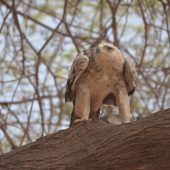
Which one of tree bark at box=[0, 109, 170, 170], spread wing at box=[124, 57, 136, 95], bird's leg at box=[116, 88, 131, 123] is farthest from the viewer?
spread wing at box=[124, 57, 136, 95]

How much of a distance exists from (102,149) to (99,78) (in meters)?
1.06

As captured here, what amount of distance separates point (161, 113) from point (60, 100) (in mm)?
3395

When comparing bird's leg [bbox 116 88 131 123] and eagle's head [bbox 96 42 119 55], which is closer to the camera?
bird's leg [bbox 116 88 131 123]

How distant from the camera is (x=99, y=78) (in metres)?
3.88

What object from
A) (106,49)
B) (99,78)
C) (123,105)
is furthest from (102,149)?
(106,49)

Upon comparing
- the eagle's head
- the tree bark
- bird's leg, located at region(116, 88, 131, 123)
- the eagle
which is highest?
the eagle's head

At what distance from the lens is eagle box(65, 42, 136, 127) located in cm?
385

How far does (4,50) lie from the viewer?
575cm

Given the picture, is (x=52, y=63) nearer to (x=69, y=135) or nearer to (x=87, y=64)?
(x=87, y=64)

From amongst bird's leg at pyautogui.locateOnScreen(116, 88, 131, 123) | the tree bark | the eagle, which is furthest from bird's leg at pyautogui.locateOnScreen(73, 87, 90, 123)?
the tree bark

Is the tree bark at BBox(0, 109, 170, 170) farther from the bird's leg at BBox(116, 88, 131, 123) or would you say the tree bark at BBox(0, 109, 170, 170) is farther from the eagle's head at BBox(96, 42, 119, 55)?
the eagle's head at BBox(96, 42, 119, 55)

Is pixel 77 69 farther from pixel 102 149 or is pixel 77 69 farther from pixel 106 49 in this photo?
pixel 102 149

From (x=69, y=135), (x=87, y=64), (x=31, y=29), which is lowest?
(x=69, y=135)

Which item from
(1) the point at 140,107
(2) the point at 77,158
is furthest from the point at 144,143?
(1) the point at 140,107
